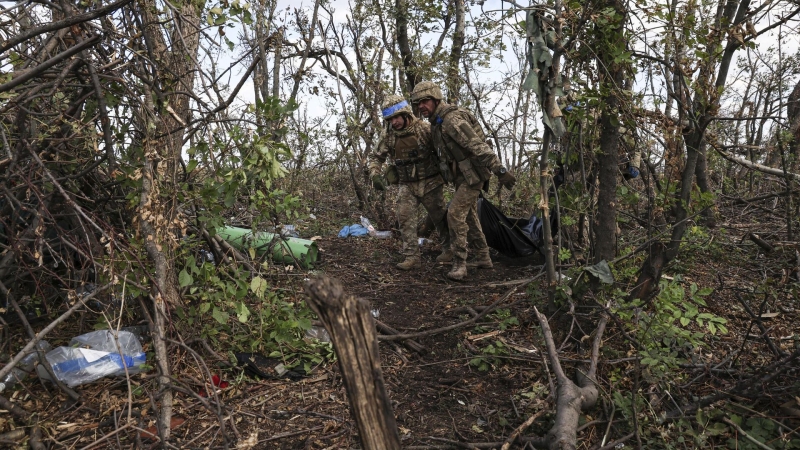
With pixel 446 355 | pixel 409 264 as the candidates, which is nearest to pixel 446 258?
pixel 409 264

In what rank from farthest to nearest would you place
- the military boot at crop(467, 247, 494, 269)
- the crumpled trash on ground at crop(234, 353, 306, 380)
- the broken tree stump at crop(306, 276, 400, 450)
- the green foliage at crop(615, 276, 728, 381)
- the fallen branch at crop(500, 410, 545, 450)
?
1. the military boot at crop(467, 247, 494, 269)
2. the crumpled trash on ground at crop(234, 353, 306, 380)
3. the green foliage at crop(615, 276, 728, 381)
4. the fallen branch at crop(500, 410, 545, 450)
5. the broken tree stump at crop(306, 276, 400, 450)

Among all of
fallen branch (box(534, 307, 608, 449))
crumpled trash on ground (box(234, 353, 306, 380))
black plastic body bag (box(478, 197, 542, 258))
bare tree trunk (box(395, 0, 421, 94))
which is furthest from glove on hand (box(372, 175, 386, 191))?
fallen branch (box(534, 307, 608, 449))

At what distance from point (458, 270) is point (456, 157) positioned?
44.6 inches

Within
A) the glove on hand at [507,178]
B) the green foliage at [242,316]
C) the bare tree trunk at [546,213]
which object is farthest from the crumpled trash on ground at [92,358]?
the glove on hand at [507,178]

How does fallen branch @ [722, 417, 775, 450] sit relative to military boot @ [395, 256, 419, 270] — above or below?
below

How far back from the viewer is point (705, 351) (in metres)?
3.46

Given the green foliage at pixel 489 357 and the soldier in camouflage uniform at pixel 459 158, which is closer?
the green foliage at pixel 489 357

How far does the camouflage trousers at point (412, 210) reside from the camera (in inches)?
231

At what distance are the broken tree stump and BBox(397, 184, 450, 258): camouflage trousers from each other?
446 cm

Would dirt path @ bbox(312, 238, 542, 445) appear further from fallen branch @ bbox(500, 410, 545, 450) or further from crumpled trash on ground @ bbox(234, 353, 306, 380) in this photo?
crumpled trash on ground @ bbox(234, 353, 306, 380)

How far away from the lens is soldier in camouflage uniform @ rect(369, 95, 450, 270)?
562cm

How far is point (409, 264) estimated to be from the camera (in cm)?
587

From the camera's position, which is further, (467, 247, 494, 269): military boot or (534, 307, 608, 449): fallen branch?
(467, 247, 494, 269): military boot

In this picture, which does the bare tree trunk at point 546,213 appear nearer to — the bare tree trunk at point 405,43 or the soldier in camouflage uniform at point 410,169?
the soldier in camouflage uniform at point 410,169
